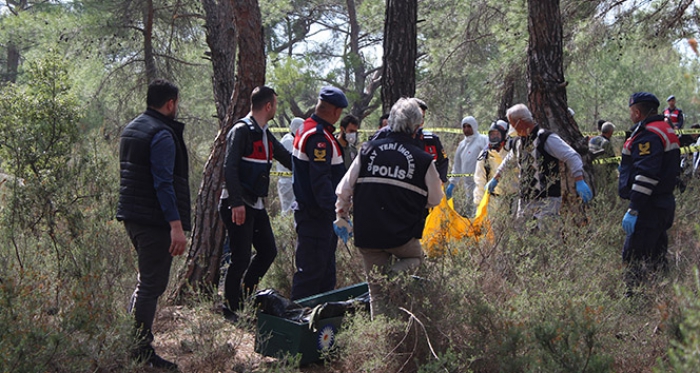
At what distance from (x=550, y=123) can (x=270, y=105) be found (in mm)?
3879

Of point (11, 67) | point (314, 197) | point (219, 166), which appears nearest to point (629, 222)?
point (314, 197)

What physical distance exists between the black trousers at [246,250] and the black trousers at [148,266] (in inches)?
36.5

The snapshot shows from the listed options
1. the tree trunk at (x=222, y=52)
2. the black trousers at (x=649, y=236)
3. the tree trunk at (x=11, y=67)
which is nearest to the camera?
the black trousers at (x=649, y=236)

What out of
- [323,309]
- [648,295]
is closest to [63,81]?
[323,309]

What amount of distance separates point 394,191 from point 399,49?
14.0ft

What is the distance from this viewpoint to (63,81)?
18.5ft

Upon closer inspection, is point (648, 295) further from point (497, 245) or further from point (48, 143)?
point (48, 143)

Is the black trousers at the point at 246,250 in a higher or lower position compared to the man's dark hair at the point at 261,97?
lower

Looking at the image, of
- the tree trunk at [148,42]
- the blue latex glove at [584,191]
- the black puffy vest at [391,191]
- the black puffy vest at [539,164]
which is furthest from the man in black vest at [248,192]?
the tree trunk at [148,42]

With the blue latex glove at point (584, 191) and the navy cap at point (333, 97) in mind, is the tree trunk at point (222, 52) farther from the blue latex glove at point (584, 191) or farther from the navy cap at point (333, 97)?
the blue latex glove at point (584, 191)

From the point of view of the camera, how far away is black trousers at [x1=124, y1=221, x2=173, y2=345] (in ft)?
14.2

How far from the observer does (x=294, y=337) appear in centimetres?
441

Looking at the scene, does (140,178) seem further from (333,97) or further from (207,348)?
(333,97)

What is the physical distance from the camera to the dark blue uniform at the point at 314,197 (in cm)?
510
